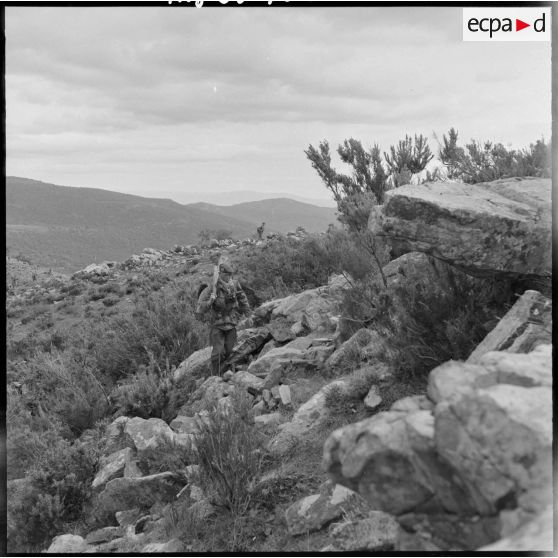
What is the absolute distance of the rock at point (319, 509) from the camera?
3.77m

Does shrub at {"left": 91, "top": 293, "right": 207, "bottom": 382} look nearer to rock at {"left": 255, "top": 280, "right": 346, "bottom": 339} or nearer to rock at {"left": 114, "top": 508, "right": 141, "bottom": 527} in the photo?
rock at {"left": 255, "top": 280, "right": 346, "bottom": 339}

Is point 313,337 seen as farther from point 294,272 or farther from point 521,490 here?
point 521,490

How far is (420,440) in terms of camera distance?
212 centimetres

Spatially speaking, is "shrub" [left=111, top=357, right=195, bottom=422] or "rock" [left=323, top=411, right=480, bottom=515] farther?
"shrub" [left=111, top=357, right=195, bottom=422]

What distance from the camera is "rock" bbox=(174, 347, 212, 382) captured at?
8430mm

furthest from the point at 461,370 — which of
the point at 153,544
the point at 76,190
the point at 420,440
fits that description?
the point at 76,190

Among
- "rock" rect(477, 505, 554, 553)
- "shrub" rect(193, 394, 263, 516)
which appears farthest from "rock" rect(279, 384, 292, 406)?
"rock" rect(477, 505, 554, 553)

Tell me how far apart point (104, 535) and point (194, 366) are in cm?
406

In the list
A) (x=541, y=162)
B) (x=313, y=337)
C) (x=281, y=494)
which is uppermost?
(x=541, y=162)

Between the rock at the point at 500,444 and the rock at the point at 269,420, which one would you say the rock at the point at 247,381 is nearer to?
the rock at the point at 269,420

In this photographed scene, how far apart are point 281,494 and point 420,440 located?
256 centimetres

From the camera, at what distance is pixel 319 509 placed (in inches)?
153

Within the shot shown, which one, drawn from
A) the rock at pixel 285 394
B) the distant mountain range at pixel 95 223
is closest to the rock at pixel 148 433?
the rock at pixel 285 394

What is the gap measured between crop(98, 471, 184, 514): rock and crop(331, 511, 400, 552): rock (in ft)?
6.36
